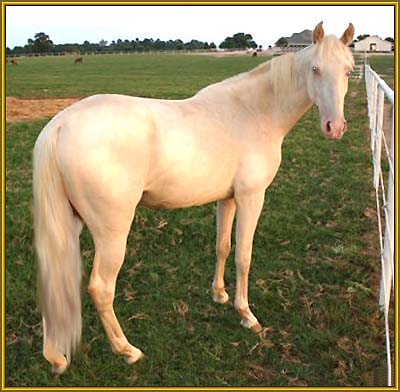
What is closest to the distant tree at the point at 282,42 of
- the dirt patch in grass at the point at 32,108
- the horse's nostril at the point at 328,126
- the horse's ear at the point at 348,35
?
the horse's ear at the point at 348,35

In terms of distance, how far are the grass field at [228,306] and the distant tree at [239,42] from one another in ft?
217

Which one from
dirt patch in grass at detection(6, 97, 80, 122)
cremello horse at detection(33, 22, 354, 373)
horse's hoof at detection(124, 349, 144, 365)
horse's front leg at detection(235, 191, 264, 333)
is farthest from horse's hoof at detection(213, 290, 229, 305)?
dirt patch in grass at detection(6, 97, 80, 122)

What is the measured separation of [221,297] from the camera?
3857 mm

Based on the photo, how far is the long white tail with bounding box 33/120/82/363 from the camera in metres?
2.65

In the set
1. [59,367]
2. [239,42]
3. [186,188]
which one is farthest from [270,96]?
[239,42]

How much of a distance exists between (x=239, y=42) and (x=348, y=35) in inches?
2953

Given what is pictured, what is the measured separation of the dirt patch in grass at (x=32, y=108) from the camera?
12.0 m

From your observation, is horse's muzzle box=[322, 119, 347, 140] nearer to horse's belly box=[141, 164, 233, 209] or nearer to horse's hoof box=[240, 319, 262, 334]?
horse's belly box=[141, 164, 233, 209]

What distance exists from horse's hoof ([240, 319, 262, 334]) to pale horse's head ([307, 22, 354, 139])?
1.54 metres

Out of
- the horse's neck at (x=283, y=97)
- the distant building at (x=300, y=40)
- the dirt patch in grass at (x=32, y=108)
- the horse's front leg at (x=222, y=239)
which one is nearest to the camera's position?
the horse's neck at (x=283, y=97)

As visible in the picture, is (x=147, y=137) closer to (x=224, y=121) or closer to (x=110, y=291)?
(x=224, y=121)

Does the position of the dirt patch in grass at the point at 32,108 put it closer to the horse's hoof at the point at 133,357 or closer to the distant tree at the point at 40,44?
the horse's hoof at the point at 133,357

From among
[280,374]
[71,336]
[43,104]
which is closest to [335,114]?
[280,374]

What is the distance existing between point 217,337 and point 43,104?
40.8ft
